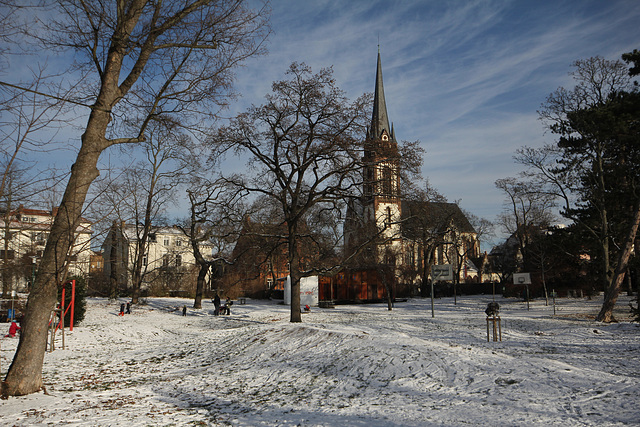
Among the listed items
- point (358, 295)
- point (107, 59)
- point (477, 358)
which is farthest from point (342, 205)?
point (358, 295)

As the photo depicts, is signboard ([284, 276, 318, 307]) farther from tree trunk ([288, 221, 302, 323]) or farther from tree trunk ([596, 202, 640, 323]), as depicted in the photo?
tree trunk ([596, 202, 640, 323])

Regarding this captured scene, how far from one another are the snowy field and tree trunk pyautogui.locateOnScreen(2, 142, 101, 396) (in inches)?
16.2

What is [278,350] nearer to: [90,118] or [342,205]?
[90,118]

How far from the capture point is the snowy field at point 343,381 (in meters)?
7.38

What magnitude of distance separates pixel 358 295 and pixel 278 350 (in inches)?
1189

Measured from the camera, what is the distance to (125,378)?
11.3 m

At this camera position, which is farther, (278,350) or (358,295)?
(358,295)

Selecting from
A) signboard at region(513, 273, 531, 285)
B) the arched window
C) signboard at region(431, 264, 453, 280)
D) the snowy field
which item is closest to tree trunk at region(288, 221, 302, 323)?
the snowy field

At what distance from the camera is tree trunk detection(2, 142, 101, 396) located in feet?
27.5

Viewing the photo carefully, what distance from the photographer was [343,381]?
9.91 m

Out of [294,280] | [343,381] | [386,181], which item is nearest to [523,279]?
[386,181]

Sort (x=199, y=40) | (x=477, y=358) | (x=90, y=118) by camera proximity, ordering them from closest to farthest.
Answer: (x=90, y=118), (x=199, y=40), (x=477, y=358)

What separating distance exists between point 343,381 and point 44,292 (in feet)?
20.3

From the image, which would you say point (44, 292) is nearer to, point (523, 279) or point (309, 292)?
point (309, 292)
